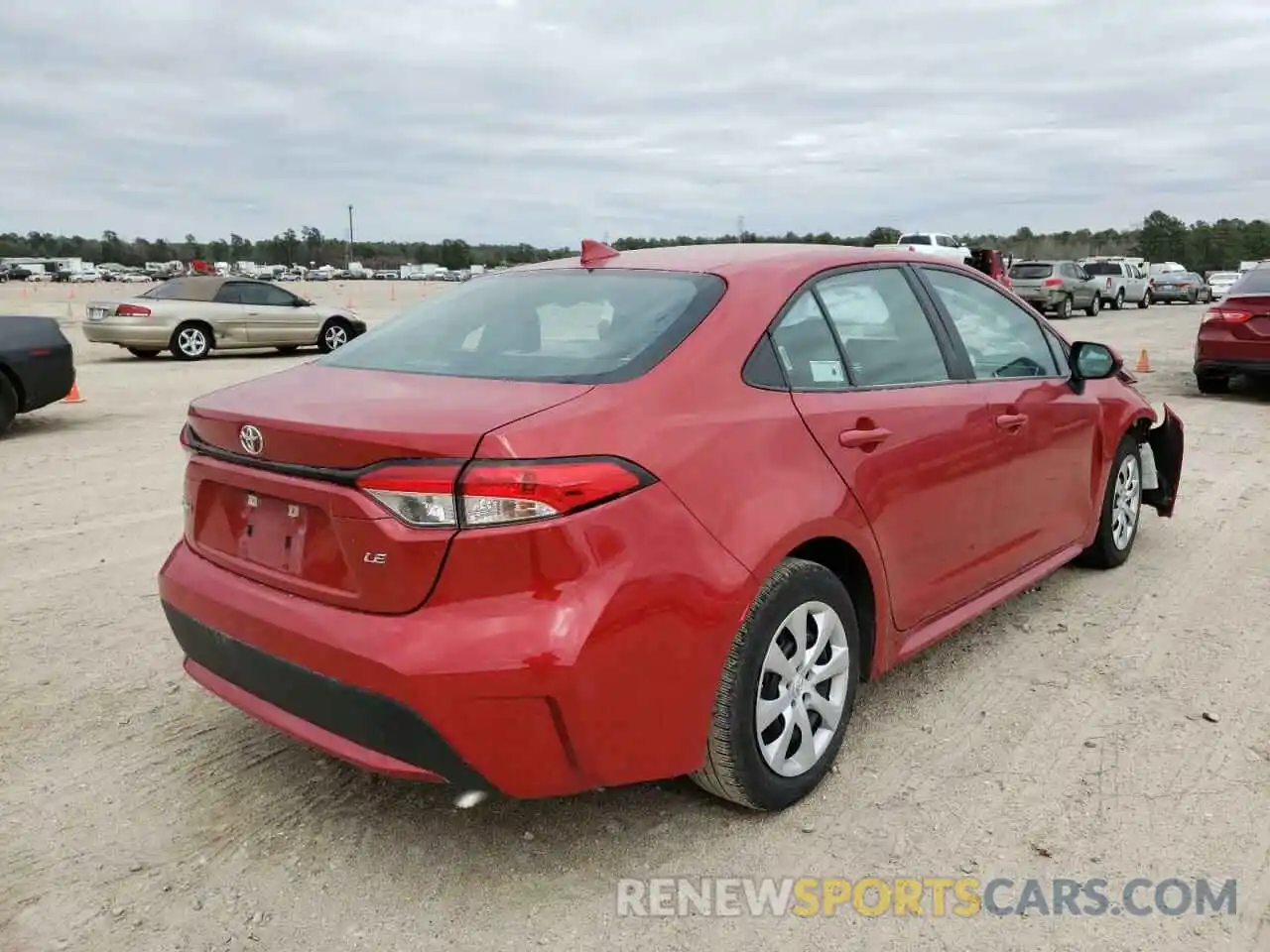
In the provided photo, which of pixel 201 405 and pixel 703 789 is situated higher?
pixel 201 405

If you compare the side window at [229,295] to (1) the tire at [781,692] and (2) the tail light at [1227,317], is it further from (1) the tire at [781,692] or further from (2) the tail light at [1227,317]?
(1) the tire at [781,692]

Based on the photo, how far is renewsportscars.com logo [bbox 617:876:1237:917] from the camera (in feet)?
8.46

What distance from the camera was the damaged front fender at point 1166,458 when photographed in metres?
5.61

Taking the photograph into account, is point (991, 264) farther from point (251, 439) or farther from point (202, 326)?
point (251, 439)

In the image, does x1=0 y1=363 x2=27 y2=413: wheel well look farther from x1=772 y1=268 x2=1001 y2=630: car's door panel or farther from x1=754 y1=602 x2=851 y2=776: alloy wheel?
x1=754 y1=602 x2=851 y2=776: alloy wheel

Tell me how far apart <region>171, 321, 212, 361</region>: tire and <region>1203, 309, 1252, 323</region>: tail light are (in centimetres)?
1470

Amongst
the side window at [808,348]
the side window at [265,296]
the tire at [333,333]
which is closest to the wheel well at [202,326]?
the side window at [265,296]

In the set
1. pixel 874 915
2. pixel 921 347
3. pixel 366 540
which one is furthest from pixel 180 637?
pixel 921 347

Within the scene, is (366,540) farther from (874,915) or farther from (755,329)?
(874,915)

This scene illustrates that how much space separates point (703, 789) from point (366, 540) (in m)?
1.28

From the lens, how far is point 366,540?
95.9 inches

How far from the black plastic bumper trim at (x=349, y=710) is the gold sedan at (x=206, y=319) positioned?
14.6 m

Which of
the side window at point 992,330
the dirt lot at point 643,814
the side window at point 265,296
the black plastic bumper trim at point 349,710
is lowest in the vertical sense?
the dirt lot at point 643,814

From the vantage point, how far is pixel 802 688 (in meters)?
2.99
